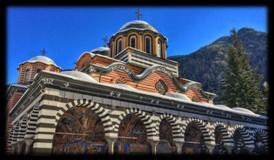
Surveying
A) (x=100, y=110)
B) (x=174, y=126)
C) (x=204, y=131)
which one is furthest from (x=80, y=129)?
(x=204, y=131)

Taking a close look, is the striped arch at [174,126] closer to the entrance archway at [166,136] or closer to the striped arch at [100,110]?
the entrance archway at [166,136]

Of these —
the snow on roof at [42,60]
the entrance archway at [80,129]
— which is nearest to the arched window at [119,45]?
the snow on roof at [42,60]

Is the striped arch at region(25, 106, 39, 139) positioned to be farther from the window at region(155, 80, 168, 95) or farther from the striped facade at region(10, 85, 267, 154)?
the window at region(155, 80, 168, 95)

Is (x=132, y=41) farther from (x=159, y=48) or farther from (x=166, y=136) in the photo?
(x=166, y=136)

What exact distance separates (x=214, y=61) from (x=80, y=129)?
2240 inches

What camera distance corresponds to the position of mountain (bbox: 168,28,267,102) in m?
58.3

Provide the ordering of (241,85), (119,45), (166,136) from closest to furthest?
(166,136) < (119,45) < (241,85)

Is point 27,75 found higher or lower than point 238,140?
higher

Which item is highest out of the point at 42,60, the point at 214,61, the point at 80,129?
the point at 214,61

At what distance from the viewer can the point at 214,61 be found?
6412cm

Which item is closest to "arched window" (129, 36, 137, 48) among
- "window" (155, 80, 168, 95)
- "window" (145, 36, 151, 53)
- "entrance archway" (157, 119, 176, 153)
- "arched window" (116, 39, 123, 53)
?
"arched window" (116, 39, 123, 53)

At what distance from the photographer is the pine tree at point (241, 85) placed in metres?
34.9
